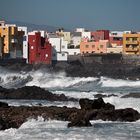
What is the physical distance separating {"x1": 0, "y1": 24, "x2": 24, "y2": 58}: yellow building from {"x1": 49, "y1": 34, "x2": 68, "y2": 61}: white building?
4.49 metres

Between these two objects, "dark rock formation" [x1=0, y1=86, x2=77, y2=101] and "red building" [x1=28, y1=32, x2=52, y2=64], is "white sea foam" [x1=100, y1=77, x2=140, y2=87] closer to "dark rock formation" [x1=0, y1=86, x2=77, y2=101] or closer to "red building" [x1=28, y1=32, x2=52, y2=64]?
"red building" [x1=28, y1=32, x2=52, y2=64]

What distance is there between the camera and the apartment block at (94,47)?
298ft

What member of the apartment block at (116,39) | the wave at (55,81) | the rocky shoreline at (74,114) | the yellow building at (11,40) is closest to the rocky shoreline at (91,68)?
the wave at (55,81)

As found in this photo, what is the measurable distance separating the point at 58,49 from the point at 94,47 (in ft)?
17.4

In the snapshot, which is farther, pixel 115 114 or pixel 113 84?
pixel 113 84

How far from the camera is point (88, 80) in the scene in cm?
7256

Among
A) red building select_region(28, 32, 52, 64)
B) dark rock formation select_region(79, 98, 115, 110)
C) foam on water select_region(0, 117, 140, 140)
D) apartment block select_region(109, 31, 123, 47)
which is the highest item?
apartment block select_region(109, 31, 123, 47)

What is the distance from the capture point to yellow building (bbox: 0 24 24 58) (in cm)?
8650

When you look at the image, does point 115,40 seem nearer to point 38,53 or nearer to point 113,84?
point 38,53

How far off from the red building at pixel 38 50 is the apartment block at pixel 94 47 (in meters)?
7.78

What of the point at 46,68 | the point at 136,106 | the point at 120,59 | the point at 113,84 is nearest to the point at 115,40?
the point at 120,59

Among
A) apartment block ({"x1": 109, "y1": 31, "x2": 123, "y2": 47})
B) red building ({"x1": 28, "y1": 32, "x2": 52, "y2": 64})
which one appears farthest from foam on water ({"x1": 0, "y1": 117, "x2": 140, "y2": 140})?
apartment block ({"x1": 109, "y1": 31, "x2": 123, "y2": 47})

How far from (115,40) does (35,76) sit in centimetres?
2696

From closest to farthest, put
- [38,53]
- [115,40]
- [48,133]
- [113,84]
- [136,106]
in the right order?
1. [48,133]
2. [136,106]
3. [113,84]
4. [38,53]
5. [115,40]
